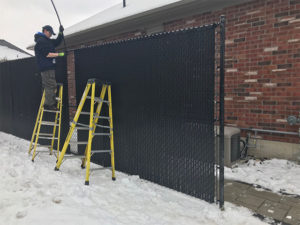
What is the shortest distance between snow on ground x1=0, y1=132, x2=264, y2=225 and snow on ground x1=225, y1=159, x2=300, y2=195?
3.60 ft

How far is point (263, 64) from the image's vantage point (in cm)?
532

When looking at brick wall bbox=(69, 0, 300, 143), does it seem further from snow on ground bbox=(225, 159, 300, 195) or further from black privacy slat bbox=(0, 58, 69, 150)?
black privacy slat bbox=(0, 58, 69, 150)

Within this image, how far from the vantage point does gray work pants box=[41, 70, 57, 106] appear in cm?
563

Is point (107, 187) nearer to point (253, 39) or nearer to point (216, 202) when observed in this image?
point (216, 202)

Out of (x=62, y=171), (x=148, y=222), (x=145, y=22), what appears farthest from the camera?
(x=145, y=22)

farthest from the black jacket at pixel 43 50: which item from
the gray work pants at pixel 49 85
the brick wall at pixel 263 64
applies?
the brick wall at pixel 263 64

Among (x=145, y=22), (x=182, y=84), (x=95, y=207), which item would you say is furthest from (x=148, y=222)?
(x=145, y=22)

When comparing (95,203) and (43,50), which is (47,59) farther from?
(95,203)

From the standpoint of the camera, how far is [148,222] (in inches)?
114

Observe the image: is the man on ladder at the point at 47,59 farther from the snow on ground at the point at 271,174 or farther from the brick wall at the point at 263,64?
the snow on ground at the point at 271,174

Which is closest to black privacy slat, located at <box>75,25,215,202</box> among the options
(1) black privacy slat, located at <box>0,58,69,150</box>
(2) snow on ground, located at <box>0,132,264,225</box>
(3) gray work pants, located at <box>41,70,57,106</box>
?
(2) snow on ground, located at <box>0,132,264,225</box>

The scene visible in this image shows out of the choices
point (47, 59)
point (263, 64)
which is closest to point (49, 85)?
point (47, 59)

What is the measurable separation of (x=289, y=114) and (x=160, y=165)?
3.01 m

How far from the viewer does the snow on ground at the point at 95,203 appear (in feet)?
9.34
